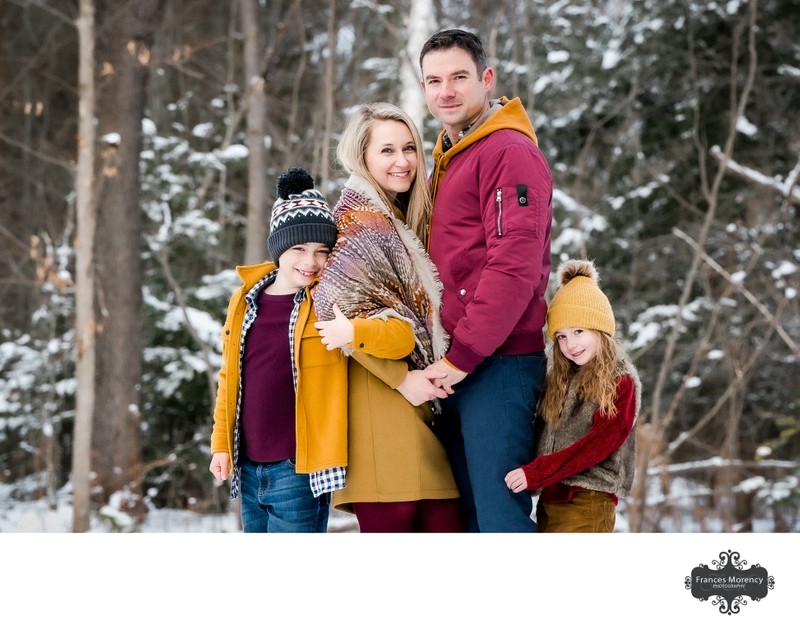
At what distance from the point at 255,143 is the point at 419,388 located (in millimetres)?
5434

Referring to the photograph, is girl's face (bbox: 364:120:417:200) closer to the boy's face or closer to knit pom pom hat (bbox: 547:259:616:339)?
the boy's face

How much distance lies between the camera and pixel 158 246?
810cm

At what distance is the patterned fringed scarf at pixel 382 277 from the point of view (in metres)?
2.37

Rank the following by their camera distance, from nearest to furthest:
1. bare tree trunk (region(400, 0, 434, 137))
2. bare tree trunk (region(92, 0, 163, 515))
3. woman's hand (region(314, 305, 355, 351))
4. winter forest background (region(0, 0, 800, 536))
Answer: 1. woman's hand (region(314, 305, 355, 351))
2. bare tree trunk (region(400, 0, 434, 137))
3. winter forest background (region(0, 0, 800, 536))
4. bare tree trunk (region(92, 0, 163, 515))

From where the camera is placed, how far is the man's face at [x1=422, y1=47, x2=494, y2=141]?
2.53 metres

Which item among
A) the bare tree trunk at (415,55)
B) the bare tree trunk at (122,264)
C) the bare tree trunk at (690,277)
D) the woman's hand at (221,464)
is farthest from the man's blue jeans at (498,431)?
the bare tree trunk at (122,264)

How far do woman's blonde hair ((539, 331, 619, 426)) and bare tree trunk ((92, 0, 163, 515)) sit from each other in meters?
6.01

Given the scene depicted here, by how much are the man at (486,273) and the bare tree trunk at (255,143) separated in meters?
4.46
